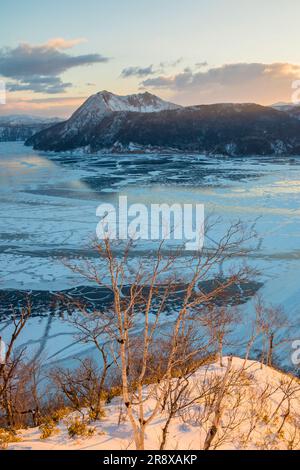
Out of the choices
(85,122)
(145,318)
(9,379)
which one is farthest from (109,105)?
(145,318)

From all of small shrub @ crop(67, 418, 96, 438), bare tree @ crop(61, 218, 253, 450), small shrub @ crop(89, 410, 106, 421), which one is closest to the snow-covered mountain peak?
bare tree @ crop(61, 218, 253, 450)

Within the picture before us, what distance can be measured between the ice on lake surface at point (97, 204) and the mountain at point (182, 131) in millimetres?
23306

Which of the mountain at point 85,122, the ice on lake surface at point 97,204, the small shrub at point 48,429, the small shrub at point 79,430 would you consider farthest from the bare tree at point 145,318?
the mountain at point 85,122

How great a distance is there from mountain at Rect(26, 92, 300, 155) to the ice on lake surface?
23306 mm

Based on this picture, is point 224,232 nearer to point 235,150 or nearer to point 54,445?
point 54,445

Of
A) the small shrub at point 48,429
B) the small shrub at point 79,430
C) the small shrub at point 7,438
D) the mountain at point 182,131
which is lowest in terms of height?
the small shrub at point 48,429

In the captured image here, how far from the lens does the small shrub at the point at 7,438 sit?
6.43 meters

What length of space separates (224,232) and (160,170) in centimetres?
3025

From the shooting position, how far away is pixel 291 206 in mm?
31453

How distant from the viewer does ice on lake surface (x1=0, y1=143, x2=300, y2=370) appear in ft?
59.1

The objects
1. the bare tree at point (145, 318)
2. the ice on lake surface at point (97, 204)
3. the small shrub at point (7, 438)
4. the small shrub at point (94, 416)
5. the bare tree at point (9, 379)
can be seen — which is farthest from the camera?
the ice on lake surface at point (97, 204)

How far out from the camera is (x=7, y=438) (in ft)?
21.9

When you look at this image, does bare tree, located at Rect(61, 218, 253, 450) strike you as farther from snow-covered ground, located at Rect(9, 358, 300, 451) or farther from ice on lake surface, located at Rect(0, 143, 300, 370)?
ice on lake surface, located at Rect(0, 143, 300, 370)

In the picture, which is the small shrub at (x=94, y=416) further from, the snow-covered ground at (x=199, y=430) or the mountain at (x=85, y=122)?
the mountain at (x=85, y=122)
